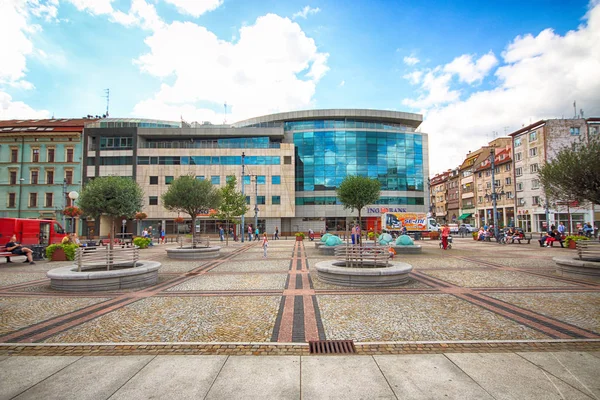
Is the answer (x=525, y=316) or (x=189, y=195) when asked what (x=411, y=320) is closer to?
(x=525, y=316)

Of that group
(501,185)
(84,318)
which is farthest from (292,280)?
(501,185)

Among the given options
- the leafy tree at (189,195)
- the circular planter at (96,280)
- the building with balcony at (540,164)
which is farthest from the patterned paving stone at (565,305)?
the building with balcony at (540,164)

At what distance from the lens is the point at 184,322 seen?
630cm

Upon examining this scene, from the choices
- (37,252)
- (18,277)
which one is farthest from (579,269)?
(37,252)

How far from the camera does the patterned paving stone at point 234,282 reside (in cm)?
970

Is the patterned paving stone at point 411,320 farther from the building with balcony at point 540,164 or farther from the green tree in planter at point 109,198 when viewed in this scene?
the building with balcony at point 540,164

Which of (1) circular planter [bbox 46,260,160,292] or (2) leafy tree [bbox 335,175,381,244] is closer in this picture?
(1) circular planter [bbox 46,260,160,292]

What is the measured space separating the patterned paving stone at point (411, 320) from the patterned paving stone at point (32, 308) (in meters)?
5.73

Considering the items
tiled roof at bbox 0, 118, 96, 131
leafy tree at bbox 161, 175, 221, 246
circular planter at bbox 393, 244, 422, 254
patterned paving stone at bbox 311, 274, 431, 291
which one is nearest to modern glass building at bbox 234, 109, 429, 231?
tiled roof at bbox 0, 118, 96, 131

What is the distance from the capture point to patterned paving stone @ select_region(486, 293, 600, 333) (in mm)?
6230

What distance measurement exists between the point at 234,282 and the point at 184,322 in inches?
168

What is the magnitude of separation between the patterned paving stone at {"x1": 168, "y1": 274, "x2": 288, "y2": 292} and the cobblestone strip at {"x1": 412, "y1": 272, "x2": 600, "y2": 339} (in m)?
5.03

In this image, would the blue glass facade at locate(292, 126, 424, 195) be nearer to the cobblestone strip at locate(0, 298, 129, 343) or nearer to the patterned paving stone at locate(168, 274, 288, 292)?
the patterned paving stone at locate(168, 274, 288, 292)

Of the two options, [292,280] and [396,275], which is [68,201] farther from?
[396,275]
